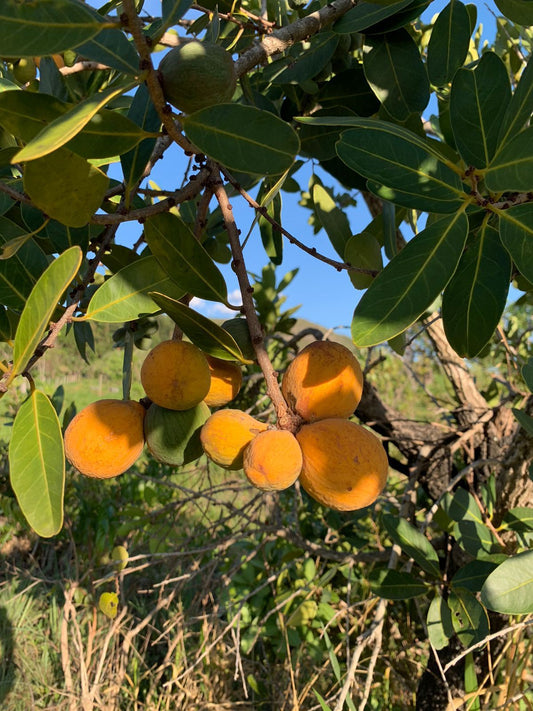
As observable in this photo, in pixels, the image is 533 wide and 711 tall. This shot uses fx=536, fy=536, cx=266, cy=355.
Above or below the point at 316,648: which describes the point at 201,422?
above

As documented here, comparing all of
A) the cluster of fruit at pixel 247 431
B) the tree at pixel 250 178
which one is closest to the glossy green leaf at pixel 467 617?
the tree at pixel 250 178

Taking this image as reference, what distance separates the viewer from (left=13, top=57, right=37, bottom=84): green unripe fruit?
3.15 feet

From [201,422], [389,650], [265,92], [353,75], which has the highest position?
[265,92]

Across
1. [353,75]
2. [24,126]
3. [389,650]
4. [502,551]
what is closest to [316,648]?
[389,650]

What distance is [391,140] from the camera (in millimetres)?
565

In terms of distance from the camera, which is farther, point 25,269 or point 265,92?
point 265,92

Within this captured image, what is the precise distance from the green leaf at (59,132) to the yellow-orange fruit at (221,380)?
1.13ft

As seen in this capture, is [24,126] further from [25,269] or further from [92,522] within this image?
[92,522]

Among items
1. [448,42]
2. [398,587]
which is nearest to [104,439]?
[448,42]

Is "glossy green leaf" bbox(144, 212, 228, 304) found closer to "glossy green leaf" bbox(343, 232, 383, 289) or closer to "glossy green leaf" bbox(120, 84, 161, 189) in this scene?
"glossy green leaf" bbox(120, 84, 161, 189)

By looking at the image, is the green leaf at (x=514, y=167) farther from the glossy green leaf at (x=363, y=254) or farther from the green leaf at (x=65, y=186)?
the green leaf at (x=65, y=186)

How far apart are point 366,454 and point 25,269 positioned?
48 cm

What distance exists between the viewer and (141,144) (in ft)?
2.25

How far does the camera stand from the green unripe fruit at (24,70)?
3.15 ft
